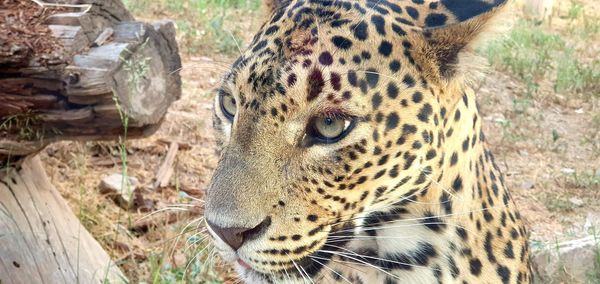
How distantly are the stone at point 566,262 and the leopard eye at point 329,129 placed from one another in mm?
2973

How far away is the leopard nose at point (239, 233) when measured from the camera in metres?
2.81

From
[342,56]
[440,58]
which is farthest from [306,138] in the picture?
[440,58]

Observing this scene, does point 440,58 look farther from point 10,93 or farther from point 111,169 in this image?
point 111,169

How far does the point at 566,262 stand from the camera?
5.53m

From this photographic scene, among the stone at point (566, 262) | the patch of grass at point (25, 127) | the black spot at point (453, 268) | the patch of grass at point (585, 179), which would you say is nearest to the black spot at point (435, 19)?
the black spot at point (453, 268)

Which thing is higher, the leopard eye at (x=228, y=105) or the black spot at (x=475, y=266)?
the leopard eye at (x=228, y=105)

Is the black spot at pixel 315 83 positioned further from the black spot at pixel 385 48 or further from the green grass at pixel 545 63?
the green grass at pixel 545 63

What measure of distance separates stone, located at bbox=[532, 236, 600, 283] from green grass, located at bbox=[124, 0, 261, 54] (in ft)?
15.3

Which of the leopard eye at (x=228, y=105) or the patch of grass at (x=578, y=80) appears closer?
the leopard eye at (x=228, y=105)

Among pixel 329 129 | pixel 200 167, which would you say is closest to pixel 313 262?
pixel 329 129

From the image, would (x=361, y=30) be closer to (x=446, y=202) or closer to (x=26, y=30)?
(x=446, y=202)

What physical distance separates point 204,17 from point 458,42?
24.9 ft

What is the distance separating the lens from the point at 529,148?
26.5 feet

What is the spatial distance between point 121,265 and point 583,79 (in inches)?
238
